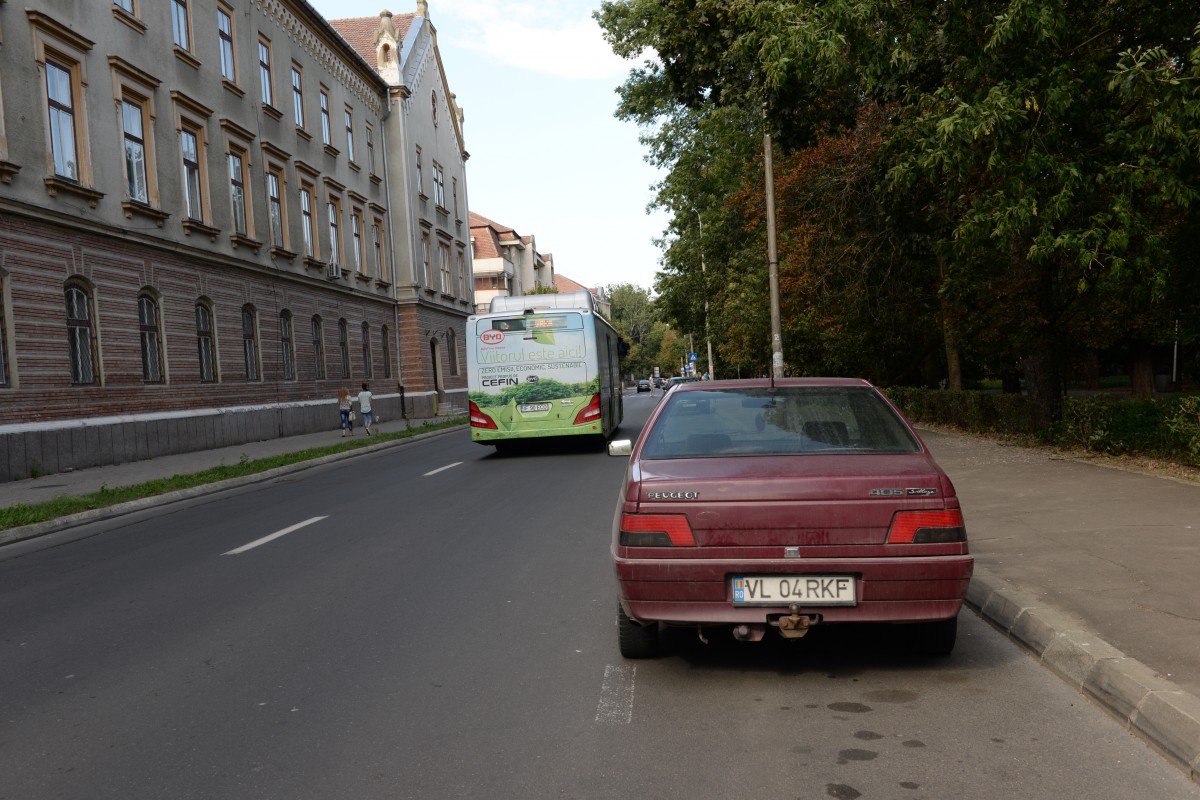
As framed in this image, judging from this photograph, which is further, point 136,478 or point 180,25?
point 180,25

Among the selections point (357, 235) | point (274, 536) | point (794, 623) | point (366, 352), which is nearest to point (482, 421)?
point (274, 536)

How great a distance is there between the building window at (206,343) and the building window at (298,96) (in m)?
10.6

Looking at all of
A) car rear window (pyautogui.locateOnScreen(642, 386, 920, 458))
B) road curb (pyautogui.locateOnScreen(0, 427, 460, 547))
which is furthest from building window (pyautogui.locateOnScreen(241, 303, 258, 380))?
car rear window (pyautogui.locateOnScreen(642, 386, 920, 458))

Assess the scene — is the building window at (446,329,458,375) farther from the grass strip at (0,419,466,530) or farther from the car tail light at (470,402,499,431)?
the car tail light at (470,402,499,431)

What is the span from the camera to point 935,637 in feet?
15.9

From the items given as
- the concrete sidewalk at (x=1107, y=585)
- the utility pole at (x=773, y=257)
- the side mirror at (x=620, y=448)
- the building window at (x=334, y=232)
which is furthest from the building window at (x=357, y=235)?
the side mirror at (x=620, y=448)

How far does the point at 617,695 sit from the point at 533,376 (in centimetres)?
1428

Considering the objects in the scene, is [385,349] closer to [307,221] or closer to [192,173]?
[307,221]

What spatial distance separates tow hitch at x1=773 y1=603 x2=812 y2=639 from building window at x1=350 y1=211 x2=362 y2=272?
35.9 metres

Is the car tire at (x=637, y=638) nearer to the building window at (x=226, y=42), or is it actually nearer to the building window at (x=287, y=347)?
the building window at (x=226, y=42)

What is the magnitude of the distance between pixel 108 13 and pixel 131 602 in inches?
763

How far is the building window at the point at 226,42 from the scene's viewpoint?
1097 inches

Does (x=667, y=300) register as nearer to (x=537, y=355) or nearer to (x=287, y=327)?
(x=287, y=327)

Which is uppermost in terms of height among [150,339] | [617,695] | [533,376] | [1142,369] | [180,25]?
[180,25]
